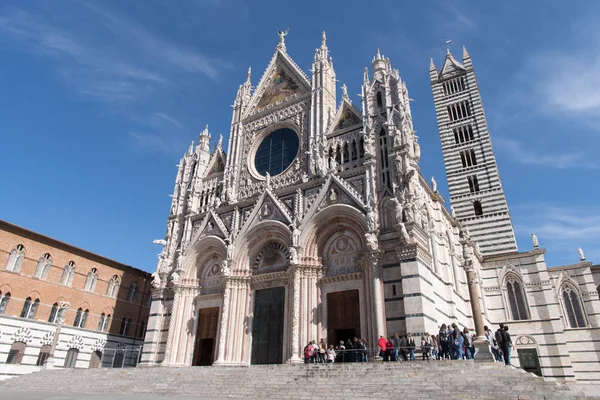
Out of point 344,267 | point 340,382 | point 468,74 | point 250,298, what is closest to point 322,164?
point 344,267

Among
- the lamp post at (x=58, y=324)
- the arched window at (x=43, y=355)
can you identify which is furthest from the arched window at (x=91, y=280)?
the arched window at (x=43, y=355)

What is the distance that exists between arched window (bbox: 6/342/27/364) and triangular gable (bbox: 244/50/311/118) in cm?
1871

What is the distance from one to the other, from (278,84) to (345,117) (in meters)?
6.90

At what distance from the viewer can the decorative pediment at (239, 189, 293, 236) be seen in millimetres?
20859

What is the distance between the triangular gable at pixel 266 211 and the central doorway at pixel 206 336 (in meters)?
4.62

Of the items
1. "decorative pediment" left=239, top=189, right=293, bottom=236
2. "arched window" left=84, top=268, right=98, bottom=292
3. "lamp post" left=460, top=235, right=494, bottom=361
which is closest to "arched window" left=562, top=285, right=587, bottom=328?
"lamp post" left=460, top=235, right=494, bottom=361

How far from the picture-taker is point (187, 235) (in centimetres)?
2425

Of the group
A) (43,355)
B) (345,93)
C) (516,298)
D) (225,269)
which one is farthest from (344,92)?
(43,355)

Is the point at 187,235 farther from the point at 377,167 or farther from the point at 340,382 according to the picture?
the point at 340,382

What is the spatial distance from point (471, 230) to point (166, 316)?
23.6 m

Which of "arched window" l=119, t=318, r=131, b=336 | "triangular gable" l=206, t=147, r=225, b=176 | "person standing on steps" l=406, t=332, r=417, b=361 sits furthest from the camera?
"arched window" l=119, t=318, r=131, b=336

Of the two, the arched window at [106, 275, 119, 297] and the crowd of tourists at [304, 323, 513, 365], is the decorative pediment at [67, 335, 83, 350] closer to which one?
the arched window at [106, 275, 119, 297]

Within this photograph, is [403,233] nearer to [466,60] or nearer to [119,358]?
[119,358]

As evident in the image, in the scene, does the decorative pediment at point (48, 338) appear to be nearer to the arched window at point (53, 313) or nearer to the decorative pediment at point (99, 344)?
the arched window at point (53, 313)
